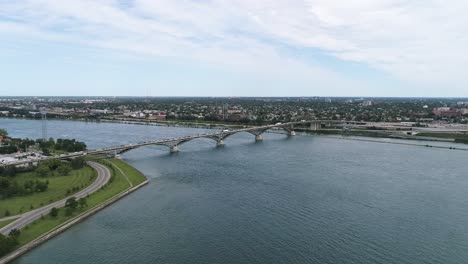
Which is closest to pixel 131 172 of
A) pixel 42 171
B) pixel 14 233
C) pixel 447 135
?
pixel 42 171

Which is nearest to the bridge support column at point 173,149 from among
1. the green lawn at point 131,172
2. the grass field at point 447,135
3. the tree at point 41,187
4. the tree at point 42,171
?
the green lawn at point 131,172

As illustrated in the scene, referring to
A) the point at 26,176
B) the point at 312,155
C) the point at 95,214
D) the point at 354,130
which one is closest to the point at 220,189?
the point at 95,214

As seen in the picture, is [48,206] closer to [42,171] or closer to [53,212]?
[53,212]

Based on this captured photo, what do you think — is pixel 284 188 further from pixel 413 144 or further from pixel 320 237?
pixel 413 144

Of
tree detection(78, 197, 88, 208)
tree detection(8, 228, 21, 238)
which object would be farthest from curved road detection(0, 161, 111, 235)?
tree detection(78, 197, 88, 208)

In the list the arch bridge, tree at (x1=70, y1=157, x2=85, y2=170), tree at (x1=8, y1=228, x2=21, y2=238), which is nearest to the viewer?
tree at (x1=8, y1=228, x2=21, y2=238)

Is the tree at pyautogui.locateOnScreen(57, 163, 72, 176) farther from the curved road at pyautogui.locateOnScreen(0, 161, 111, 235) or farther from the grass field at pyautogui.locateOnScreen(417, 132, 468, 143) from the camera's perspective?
the grass field at pyautogui.locateOnScreen(417, 132, 468, 143)

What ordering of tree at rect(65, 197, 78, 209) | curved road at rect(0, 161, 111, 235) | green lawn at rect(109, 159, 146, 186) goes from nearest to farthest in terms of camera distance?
1. curved road at rect(0, 161, 111, 235)
2. tree at rect(65, 197, 78, 209)
3. green lawn at rect(109, 159, 146, 186)
